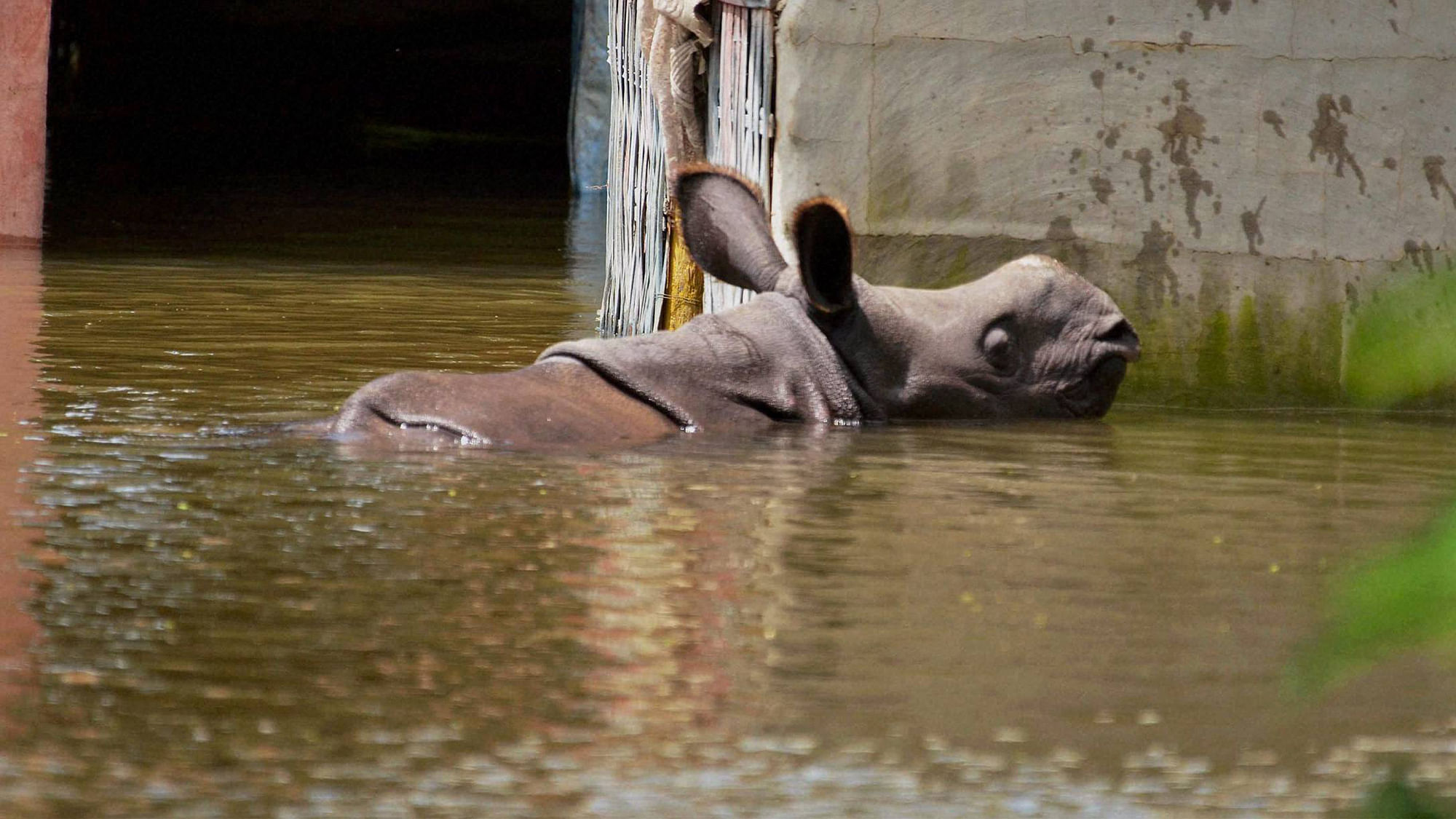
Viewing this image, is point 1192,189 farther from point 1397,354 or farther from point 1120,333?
point 1397,354

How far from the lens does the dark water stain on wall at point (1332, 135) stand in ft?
25.7

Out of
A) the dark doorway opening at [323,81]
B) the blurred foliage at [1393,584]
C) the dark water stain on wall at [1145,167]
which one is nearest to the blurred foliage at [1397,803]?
the blurred foliage at [1393,584]

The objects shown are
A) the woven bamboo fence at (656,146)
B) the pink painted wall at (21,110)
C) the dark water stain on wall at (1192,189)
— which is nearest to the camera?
the dark water stain on wall at (1192,189)

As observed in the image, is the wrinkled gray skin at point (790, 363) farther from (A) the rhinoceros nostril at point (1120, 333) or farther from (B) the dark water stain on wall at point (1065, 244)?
(B) the dark water stain on wall at point (1065, 244)

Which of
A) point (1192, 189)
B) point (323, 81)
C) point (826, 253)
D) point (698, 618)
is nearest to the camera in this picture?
point (698, 618)

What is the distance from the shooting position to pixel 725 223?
23.9ft

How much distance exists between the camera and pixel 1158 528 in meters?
5.32

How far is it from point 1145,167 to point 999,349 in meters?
1.16

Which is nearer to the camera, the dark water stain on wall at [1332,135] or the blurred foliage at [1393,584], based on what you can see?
the blurred foliage at [1393,584]

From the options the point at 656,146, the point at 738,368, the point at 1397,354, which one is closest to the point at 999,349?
the point at 738,368

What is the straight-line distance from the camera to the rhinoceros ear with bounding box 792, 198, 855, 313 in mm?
6758

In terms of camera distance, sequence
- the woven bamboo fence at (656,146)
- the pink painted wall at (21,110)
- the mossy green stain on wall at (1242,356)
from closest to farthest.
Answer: the mossy green stain on wall at (1242,356) → the woven bamboo fence at (656,146) → the pink painted wall at (21,110)

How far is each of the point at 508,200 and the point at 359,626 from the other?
16.3 meters

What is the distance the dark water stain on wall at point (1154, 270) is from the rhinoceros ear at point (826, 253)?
1.44m
